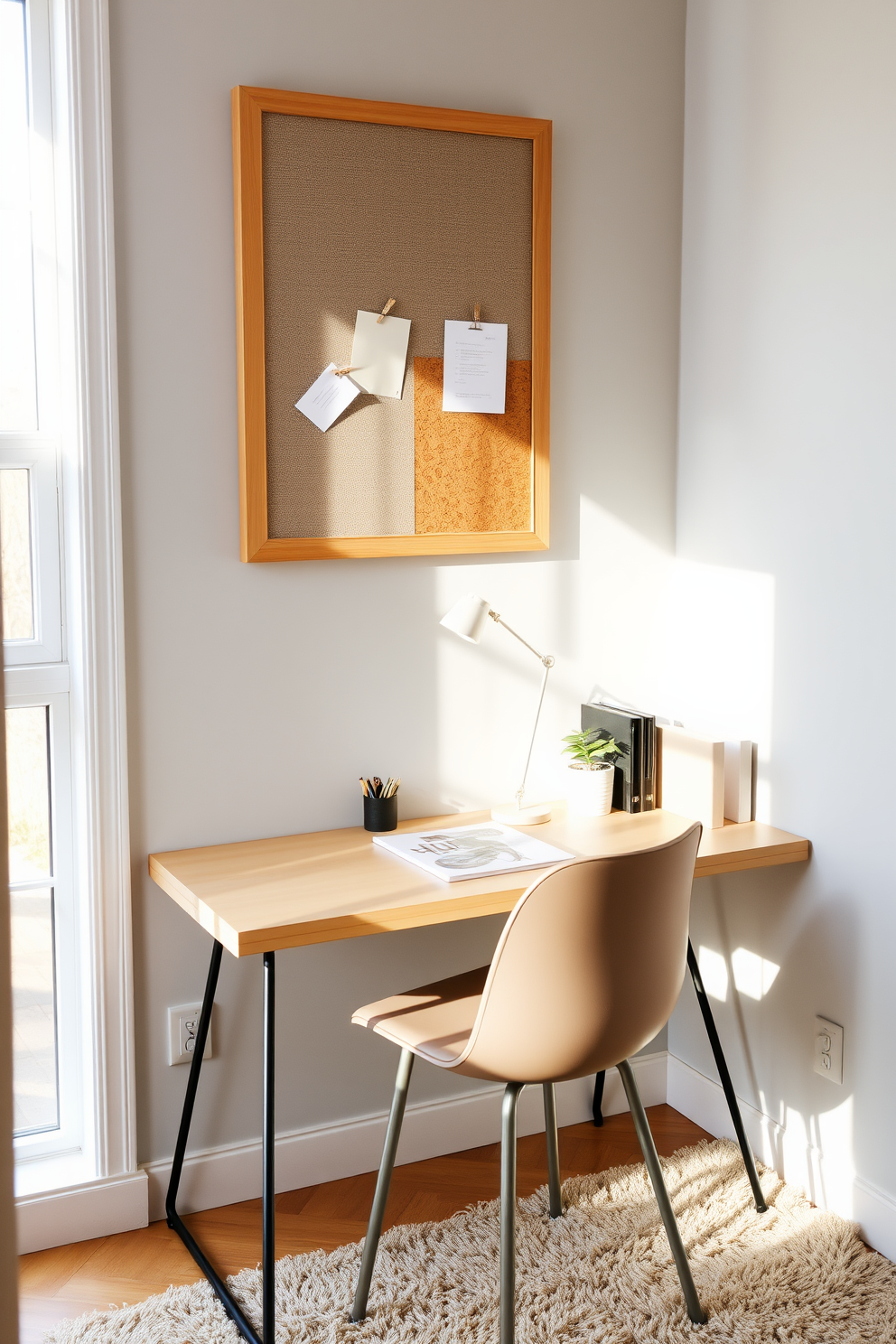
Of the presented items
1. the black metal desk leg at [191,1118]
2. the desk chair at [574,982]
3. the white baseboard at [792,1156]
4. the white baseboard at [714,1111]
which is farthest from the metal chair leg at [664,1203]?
the black metal desk leg at [191,1118]

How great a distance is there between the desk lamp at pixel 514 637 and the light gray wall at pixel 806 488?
403 mm

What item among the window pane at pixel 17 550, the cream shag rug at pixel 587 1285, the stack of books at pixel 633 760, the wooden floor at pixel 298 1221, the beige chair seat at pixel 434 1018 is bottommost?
the wooden floor at pixel 298 1221

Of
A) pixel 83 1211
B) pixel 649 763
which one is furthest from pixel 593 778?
pixel 83 1211

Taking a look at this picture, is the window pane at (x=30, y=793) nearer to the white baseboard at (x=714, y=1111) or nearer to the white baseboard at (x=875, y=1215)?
the white baseboard at (x=714, y=1111)

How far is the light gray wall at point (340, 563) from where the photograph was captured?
6.97ft

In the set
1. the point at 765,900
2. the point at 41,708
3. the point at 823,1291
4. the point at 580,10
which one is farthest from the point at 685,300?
the point at 823,1291

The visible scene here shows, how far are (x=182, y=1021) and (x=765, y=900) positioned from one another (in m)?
1.19

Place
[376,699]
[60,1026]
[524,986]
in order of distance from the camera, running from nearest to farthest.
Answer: [524,986] → [60,1026] → [376,699]

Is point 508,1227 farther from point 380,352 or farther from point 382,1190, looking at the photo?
point 380,352

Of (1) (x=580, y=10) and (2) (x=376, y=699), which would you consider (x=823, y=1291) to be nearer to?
(2) (x=376, y=699)

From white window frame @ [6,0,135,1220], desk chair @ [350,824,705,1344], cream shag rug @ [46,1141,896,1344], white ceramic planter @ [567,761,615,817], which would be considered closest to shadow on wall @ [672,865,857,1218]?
cream shag rug @ [46,1141,896,1344]

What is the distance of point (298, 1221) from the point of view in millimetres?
2256

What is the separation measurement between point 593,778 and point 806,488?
2.32 ft

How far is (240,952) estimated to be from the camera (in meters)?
1.76
